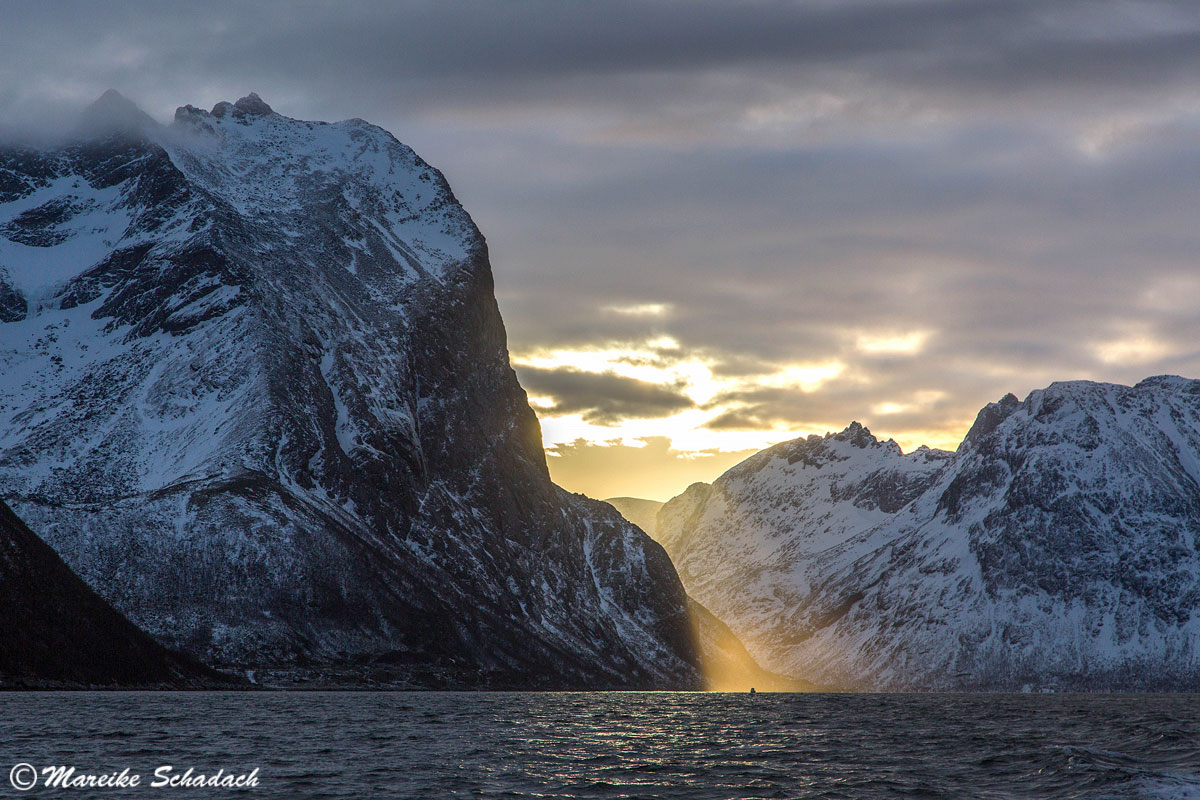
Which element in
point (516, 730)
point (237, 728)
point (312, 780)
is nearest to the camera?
point (312, 780)

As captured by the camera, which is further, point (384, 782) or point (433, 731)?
point (433, 731)

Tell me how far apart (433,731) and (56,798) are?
5592 cm

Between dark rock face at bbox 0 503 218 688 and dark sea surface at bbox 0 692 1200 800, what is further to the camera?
dark rock face at bbox 0 503 218 688

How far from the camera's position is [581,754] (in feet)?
291

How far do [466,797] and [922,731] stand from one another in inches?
2992

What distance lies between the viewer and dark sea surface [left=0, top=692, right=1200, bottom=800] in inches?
2603

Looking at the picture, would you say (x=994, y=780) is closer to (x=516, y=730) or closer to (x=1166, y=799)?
(x=1166, y=799)

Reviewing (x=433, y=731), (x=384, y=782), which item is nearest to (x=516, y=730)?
(x=433, y=731)

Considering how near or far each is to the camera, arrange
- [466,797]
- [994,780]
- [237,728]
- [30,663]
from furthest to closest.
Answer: [30,663]
[237,728]
[994,780]
[466,797]

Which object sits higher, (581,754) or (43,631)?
(43,631)

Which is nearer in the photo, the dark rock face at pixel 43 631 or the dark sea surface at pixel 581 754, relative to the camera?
the dark sea surface at pixel 581 754

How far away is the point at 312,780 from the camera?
6631 centimetres

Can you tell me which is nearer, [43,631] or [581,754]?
[581,754]

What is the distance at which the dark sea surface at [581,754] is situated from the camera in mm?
66125
